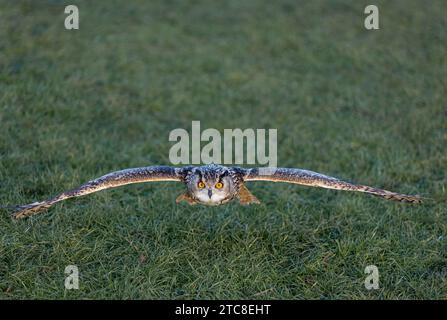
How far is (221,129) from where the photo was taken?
469 inches

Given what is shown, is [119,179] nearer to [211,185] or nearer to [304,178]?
[211,185]

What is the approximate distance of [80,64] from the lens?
13258 mm

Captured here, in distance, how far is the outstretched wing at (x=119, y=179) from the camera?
6965 millimetres

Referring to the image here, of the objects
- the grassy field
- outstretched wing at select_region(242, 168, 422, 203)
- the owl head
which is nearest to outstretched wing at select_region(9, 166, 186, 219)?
the owl head

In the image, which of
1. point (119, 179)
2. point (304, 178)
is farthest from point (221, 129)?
point (119, 179)

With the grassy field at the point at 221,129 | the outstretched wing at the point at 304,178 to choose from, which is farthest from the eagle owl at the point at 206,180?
the grassy field at the point at 221,129

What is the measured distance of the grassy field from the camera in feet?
23.8

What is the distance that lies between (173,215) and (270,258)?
145 cm

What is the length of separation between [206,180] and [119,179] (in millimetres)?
955

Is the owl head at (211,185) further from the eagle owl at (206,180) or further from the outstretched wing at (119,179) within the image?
the outstretched wing at (119,179)

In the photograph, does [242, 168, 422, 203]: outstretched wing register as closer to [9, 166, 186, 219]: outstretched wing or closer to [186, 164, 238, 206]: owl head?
[186, 164, 238, 206]: owl head
